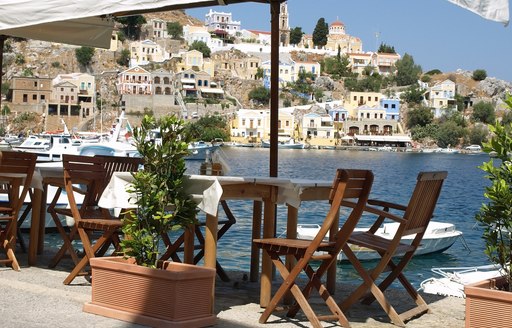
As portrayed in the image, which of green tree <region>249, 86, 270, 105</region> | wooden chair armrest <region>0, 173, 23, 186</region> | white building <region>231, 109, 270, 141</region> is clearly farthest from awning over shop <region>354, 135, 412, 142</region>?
wooden chair armrest <region>0, 173, 23, 186</region>

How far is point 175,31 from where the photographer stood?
455ft

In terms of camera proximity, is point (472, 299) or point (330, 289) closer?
point (472, 299)

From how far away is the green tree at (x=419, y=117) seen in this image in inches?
4791

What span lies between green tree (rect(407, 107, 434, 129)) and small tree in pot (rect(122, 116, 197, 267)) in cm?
11994

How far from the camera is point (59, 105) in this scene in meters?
105

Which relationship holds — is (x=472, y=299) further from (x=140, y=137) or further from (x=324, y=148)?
(x=324, y=148)

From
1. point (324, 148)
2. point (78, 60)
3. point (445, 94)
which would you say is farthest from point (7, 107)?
point (445, 94)

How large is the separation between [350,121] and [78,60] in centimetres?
3691

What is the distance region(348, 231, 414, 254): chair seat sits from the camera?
3967 millimetres

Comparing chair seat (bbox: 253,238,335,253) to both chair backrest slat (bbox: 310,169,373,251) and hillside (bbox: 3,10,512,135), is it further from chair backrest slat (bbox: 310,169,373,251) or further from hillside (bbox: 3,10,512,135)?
hillside (bbox: 3,10,512,135)

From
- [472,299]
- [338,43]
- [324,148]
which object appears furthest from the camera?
[338,43]

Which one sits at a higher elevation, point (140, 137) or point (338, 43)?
point (338, 43)

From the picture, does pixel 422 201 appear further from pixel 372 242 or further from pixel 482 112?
pixel 482 112

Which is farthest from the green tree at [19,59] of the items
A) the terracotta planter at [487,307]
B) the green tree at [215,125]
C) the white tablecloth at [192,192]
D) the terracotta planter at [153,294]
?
the terracotta planter at [487,307]
